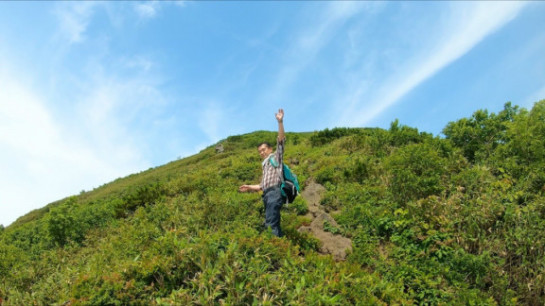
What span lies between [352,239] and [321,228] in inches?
40.0

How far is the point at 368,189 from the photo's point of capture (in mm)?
10688

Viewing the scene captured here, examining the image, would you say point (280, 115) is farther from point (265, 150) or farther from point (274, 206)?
point (274, 206)

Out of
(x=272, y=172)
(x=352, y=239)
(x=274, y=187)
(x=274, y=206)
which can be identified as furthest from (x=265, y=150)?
(x=352, y=239)

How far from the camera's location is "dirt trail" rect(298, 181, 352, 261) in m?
8.35

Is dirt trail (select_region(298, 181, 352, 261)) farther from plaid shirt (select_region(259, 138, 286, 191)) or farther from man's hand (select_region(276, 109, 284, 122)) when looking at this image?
man's hand (select_region(276, 109, 284, 122))

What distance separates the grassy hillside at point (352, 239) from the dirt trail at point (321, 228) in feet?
0.81

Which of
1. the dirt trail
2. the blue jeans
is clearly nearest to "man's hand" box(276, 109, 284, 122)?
the blue jeans

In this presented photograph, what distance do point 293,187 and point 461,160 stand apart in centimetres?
617

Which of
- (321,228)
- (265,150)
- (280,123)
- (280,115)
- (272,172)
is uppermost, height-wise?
(280,115)

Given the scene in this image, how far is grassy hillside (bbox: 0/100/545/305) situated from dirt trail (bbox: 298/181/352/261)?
246 mm

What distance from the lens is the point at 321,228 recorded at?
30.9ft

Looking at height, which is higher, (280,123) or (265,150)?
(280,123)

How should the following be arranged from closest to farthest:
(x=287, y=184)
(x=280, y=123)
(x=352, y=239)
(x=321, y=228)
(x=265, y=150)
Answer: (x=280, y=123), (x=287, y=184), (x=265, y=150), (x=352, y=239), (x=321, y=228)

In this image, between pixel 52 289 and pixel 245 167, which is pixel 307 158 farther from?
pixel 52 289
